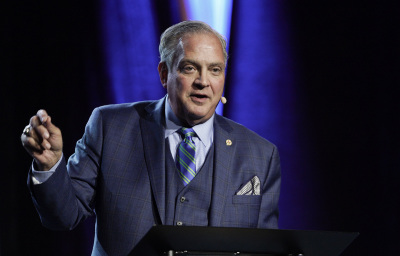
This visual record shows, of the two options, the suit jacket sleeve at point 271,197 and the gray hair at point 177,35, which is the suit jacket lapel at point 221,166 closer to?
the suit jacket sleeve at point 271,197

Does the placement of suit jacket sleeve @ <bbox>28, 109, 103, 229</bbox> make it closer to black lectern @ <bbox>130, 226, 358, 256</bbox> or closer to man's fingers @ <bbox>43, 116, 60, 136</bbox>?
man's fingers @ <bbox>43, 116, 60, 136</bbox>

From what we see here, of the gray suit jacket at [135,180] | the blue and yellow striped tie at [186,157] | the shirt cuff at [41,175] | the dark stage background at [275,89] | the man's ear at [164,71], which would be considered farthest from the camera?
the dark stage background at [275,89]

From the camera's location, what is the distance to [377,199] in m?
2.97

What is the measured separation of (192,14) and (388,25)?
101 centimetres

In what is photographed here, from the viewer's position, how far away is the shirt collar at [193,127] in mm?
2277

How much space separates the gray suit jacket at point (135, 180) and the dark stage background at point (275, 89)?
708 mm

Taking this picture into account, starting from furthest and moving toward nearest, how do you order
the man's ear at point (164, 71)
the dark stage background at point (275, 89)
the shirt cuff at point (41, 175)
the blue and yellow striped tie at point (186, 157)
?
the dark stage background at point (275, 89) < the man's ear at point (164, 71) < the blue and yellow striped tie at point (186, 157) < the shirt cuff at point (41, 175)

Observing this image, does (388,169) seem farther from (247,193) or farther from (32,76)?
(32,76)

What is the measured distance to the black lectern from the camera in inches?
58.2

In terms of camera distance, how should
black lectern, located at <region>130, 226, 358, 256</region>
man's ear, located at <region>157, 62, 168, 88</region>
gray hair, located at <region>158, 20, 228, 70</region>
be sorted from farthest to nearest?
man's ear, located at <region>157, 62, 168, 88</region> < gray hair, located at <region>158, 20, 228, 70</region> < black lectern, located at <region>130, 226, 358, 256</region>

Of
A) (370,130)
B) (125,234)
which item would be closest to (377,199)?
(370,130)

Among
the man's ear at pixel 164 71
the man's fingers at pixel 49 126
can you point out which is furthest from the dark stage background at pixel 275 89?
the man's fingers at pixel 49 126

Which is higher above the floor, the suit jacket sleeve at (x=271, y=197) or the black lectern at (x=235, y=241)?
the black lectern at (x=235, y=241)

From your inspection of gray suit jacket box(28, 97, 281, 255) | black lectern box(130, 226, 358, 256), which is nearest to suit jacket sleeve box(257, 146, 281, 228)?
gray suit jacket box(28, 97, 281, 255)
